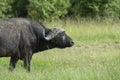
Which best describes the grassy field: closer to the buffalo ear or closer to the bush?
the buffalo ear

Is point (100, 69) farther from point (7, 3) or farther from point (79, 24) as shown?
point (7, 3)

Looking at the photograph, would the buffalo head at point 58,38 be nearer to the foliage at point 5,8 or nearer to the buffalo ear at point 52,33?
the buffalo ear at point 52,33

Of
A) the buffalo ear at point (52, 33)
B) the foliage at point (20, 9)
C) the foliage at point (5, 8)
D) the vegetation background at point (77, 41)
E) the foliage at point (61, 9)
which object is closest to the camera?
the vegetation background at point (77, 41)

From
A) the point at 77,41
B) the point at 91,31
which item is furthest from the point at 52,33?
the point at 91,31

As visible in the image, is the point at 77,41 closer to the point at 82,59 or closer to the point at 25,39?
the point at 82,59

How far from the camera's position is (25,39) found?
9.87 meters

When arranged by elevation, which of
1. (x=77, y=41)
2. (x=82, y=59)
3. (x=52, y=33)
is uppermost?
(x=52, y=33)

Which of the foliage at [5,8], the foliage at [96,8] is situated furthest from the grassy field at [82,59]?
the foliage at [5,8]

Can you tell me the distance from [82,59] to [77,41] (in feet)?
13.3

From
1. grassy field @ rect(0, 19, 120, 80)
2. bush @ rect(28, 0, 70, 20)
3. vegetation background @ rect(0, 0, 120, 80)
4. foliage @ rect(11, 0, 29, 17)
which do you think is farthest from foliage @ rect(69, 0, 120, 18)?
foliage @ rect(11, 0, 29, 17)

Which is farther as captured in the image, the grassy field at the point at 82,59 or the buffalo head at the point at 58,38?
the buffalo head at the point at 58,38

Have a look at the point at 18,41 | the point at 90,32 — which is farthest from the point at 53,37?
the point at 90,32

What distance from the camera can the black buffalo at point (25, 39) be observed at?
952 centimetres

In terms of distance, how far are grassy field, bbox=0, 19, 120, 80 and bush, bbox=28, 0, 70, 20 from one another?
2.25 meters
